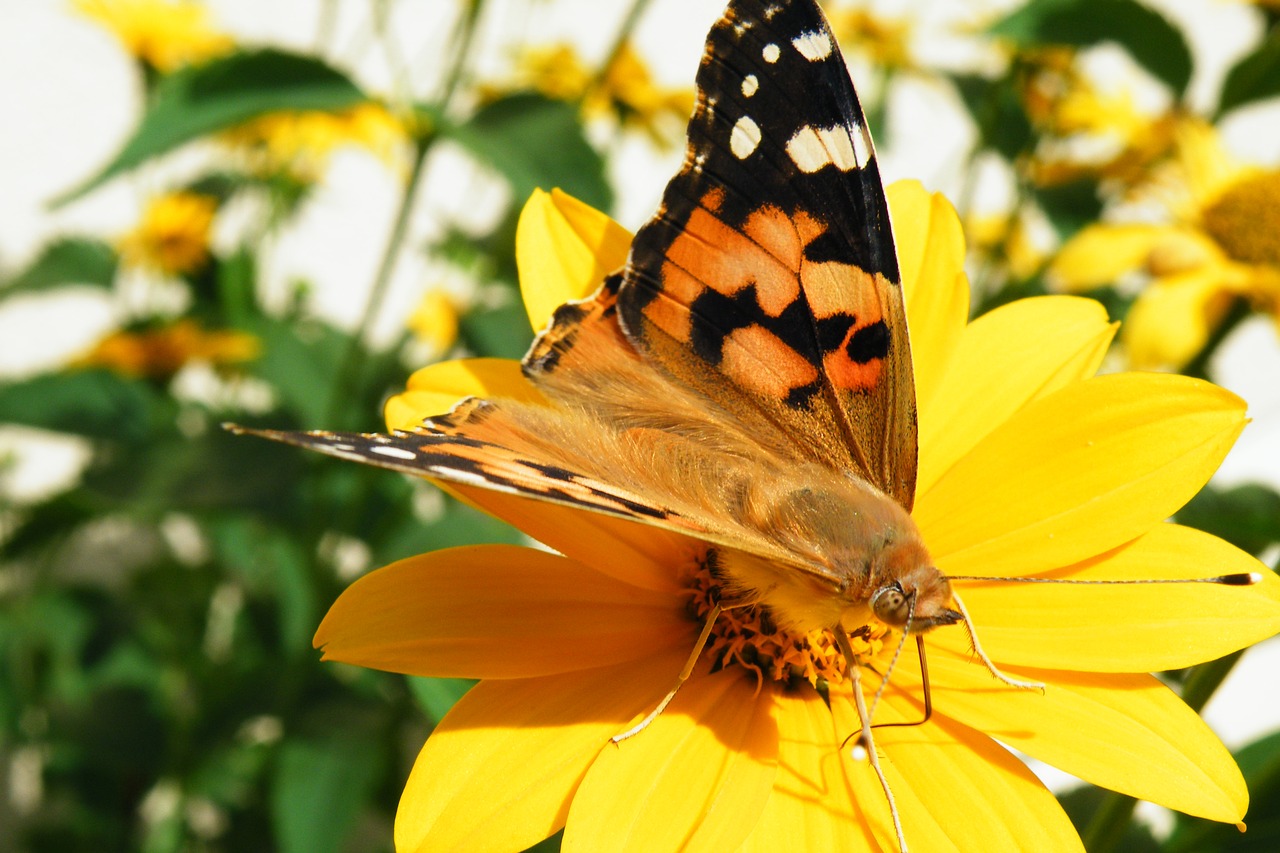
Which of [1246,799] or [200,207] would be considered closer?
[1246,799]

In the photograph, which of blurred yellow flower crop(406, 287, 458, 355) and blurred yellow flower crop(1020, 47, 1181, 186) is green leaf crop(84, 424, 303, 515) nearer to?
blurred yellow flower crop(406, 287, 458, 355)

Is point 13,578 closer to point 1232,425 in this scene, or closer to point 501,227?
point 501,227

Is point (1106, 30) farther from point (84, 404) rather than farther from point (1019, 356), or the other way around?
point (84, 404)

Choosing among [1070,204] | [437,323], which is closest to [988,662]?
[1070,204]

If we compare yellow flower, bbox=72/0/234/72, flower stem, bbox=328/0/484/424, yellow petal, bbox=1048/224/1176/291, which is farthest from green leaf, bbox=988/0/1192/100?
yellow flower, bbox=72/0/234/72

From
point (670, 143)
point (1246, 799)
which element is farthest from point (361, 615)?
point (670, 143)
